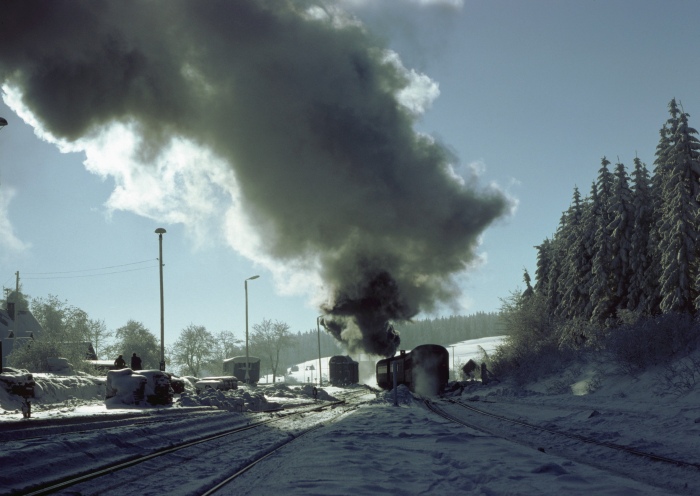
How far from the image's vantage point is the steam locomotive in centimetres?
3597

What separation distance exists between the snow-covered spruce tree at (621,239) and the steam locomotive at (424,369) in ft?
39.1

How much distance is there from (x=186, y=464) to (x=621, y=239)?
3325 centimetres

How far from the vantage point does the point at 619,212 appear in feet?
116

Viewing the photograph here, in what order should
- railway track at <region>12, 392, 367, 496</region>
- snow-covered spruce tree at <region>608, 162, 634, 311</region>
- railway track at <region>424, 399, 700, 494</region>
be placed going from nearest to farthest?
railway track at <region>12, 392, 367, 496</region> < railway track at <region>424, 399, 700, 494</region> < snow-covered spruce tree at <region>608, 162, 634, 311</region>

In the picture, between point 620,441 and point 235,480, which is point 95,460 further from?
point 620,441

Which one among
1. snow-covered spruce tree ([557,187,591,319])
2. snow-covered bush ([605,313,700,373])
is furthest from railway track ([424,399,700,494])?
snow-covered spruce tree ([557,187,591,319])

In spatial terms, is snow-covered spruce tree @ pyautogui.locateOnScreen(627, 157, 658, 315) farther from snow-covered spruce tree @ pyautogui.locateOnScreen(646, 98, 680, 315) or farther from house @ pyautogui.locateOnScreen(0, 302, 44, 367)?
house @ pyautogui.locateOnScreen(0, 302, 44, 367)

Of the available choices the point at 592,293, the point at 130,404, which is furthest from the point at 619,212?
the point at 130,404

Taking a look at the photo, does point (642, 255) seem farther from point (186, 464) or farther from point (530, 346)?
point (186, 464)

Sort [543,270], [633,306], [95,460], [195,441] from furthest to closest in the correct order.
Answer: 1. [543,270]
2. [633,306]
3. [195,441]
4. [95,460]

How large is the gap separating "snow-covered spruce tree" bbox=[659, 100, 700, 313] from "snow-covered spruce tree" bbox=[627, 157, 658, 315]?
3529 millimetres

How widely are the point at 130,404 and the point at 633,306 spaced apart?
96.6 feet

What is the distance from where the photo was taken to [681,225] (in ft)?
93.5

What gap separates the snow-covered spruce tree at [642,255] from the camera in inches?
1302
